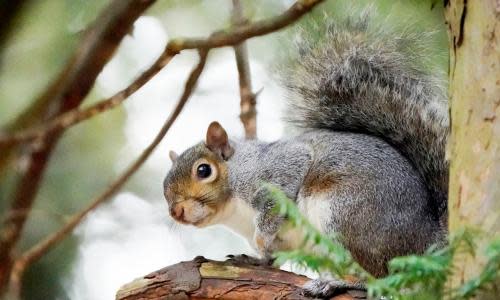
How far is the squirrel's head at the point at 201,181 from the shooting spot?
67.6 inches

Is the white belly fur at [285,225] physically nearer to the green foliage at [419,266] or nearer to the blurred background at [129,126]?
the blurred background at [129,126]

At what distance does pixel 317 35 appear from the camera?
70.1 inches

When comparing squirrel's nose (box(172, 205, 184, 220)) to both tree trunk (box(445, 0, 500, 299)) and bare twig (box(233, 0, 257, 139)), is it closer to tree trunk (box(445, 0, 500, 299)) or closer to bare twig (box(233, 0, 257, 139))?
bare twig (box(233, 0, 257, 139))

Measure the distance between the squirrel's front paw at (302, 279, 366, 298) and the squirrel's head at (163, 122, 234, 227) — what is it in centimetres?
40

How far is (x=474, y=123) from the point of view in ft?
3.60

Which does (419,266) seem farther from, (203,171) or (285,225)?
(203,171)

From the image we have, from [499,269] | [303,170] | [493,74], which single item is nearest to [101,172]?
[303,170]

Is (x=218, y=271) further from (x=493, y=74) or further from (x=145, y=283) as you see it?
(x=493, y=74)

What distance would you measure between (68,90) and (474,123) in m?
0.58

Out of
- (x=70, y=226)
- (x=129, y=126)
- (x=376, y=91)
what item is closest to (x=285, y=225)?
(x=376, y=91)

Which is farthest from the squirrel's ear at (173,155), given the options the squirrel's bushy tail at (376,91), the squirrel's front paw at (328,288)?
the squirrel's front paw at (328,288)

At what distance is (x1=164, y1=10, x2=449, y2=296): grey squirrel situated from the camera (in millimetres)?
1504

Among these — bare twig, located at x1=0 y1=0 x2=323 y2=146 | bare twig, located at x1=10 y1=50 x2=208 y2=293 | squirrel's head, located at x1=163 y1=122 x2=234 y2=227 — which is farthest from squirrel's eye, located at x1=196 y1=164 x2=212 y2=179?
bare twig, located at x1=0 y1=0 x2=323 y2=146

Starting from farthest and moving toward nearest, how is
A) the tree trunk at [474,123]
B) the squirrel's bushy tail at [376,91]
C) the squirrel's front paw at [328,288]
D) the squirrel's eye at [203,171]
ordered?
1. the squirrel's eye at [203,171]
2. the squirrel's bushy tail at [376,91]
3. the squirrel's front paw at [328,288]
4. the tree trunk at [474,123]
